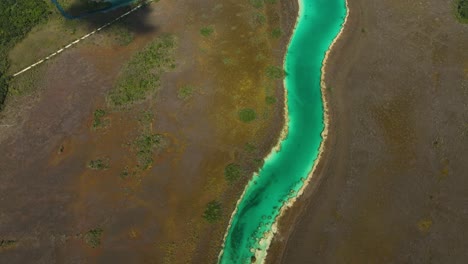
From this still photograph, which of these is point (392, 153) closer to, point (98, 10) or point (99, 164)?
point (99, 164)

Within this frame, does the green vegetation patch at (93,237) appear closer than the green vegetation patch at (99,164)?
Yes

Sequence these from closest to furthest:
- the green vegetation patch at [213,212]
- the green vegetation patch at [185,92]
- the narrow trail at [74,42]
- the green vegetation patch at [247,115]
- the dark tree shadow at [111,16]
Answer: the green vegetation patch at [213,212]
the green vegetation patch at [247,115]
the green vegetation patch at [185,92]
the narrow trail at [74,42]
the dark tree shadow at [111,16]

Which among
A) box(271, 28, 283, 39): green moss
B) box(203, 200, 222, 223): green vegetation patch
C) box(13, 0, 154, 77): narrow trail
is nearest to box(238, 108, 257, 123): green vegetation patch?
box(203, 200, 222, 223): green vegetation patch

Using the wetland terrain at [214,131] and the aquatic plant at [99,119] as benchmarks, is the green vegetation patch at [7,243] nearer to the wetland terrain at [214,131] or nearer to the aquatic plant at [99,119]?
the wetland terrain at [214,131]

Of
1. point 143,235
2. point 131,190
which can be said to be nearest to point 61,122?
point 131,190

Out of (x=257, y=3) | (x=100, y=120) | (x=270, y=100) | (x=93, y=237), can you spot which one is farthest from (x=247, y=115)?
(x=257, y=3)

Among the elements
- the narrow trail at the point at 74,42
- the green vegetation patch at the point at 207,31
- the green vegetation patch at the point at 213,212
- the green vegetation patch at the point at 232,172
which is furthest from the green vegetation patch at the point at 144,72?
the green vegetation patch at the point at 213,212

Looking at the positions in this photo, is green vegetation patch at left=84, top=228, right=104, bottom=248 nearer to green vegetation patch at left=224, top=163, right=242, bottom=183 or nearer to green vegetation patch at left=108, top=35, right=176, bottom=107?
green vegetation patch at left=224, top=163, right=242, bottom=183

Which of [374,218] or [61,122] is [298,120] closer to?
[374,218]
